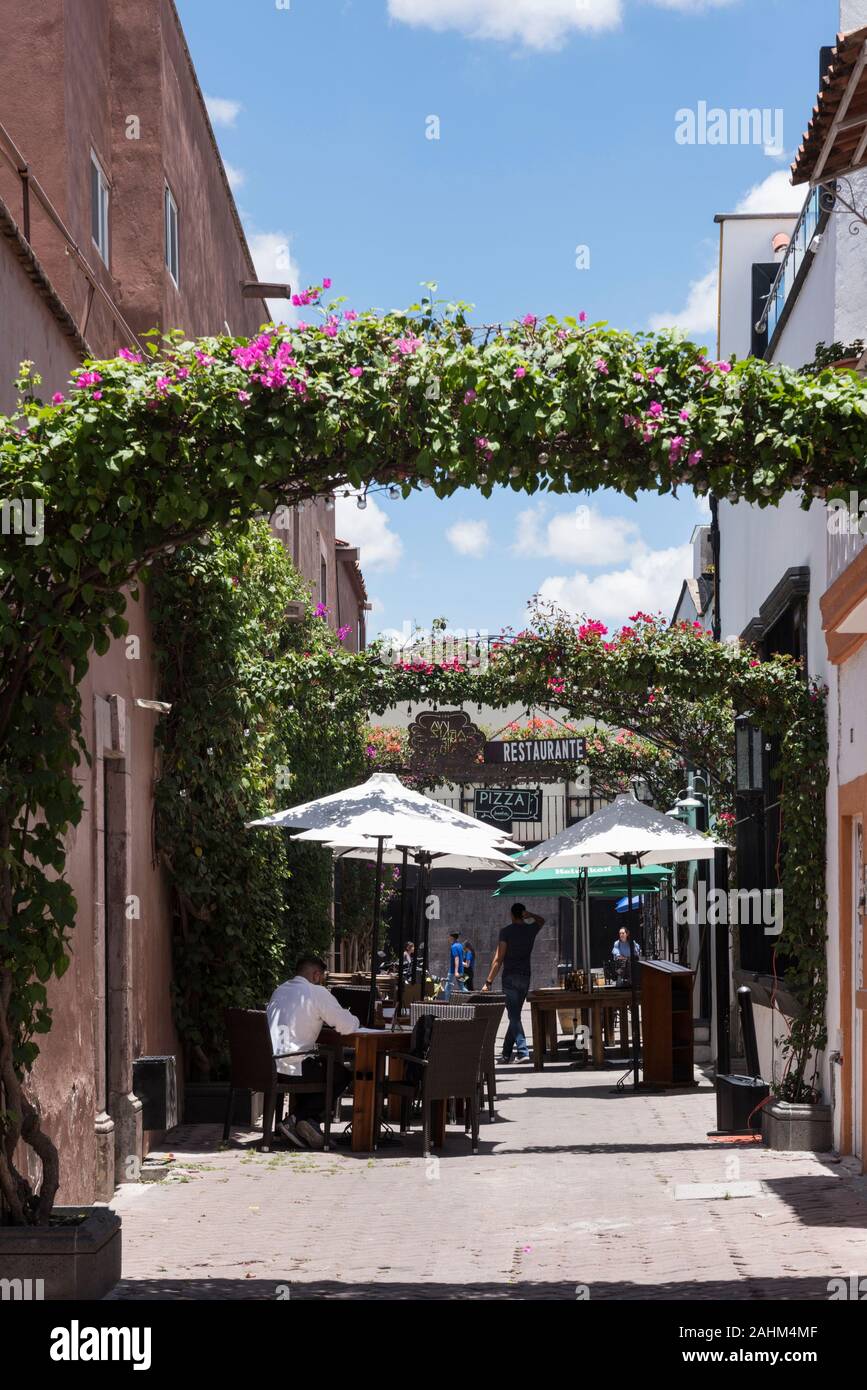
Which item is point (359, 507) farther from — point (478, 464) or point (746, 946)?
point (746, 946)

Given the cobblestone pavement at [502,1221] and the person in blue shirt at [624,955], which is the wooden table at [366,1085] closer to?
the cobblestone pavement at [502,1221]

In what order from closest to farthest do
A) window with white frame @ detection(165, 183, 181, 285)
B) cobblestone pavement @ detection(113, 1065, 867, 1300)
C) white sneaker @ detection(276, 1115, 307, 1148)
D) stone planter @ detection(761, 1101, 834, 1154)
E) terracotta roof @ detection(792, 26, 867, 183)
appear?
1. cobblestone pavement @ detection(113, 1065, 867, 1300)
2. terracotta roof @ detection(792, 26, 867, 183)
3. stone planter @ detection(761, 1101, 834, 1154)
4. white sneaker @ detection(276, 1115, 307, 1148)
5. window with white frame @ detection(165, 183, 181, 285)

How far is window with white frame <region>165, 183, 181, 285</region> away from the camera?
14008 millimetres

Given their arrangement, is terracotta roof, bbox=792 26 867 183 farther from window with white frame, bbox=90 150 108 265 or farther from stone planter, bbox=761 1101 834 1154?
stone planter, bbox=761 1101 834 1154

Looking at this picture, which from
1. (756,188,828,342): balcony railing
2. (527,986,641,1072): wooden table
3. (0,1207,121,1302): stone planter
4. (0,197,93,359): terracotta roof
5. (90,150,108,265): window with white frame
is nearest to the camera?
(0,1207,121,1302): stone planter

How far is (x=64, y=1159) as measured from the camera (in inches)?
342

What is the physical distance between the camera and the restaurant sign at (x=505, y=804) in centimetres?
2873

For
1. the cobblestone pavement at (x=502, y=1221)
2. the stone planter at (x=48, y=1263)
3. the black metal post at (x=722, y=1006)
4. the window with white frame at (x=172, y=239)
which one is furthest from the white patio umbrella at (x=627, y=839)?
the stone planter at (x=48, y=1263)

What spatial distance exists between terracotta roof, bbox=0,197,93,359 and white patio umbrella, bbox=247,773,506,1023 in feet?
14.8

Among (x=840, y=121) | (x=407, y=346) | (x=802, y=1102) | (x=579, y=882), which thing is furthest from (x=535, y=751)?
(x=407, y=346)

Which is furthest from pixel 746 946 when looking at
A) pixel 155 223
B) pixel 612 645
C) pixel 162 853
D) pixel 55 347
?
pixel 55 347

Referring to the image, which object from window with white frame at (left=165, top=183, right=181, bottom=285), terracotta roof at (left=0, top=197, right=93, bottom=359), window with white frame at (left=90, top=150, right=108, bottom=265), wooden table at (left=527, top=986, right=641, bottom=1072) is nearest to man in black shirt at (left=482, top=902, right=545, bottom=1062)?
wooden table at (left=527, top=986, right=641, bottom=1072)

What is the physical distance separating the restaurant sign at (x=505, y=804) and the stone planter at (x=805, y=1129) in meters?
16.8

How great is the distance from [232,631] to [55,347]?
3857mm
